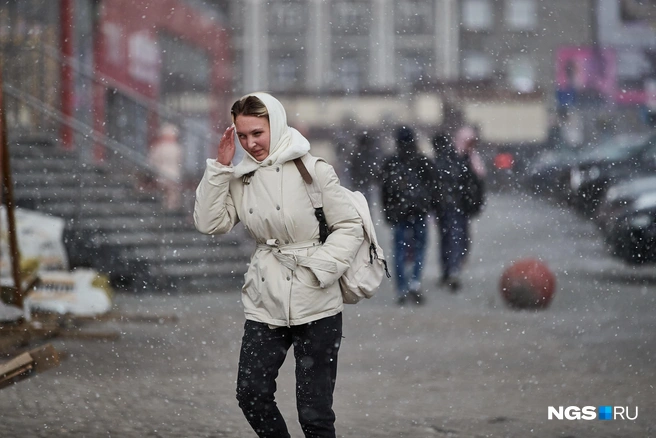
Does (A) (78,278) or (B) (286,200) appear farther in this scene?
(A) (78,278)

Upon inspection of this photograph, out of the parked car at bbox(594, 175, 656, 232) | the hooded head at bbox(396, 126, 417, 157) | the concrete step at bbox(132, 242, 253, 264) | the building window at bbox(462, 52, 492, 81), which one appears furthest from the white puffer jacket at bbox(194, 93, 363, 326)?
the building window at bbox(462, 52, 492, 81)

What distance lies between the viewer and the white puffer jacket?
14.5 feet

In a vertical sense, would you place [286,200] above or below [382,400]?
above

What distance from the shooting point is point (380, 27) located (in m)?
62.4

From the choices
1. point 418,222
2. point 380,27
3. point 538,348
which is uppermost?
point 380,27

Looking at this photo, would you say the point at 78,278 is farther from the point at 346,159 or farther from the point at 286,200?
the point at 346,159

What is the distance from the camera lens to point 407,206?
12.1 m

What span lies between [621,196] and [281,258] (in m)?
10.5

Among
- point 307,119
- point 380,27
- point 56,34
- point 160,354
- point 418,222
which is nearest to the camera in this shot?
point 160,354

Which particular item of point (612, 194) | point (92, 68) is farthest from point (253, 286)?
point (92, 68)

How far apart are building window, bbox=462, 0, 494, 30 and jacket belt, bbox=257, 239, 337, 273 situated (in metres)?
63.6

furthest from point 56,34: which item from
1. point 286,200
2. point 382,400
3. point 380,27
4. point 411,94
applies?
point 380,27

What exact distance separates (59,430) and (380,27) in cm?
5752

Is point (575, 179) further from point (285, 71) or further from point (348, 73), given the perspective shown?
point (348, 73)
